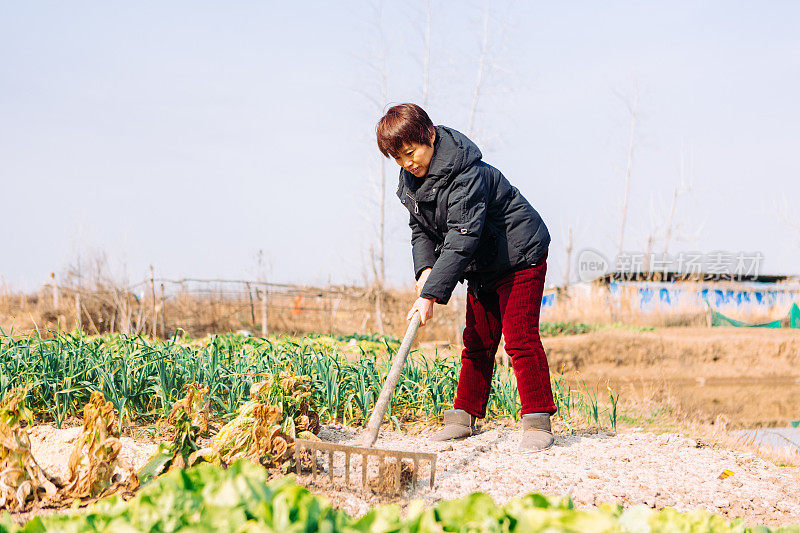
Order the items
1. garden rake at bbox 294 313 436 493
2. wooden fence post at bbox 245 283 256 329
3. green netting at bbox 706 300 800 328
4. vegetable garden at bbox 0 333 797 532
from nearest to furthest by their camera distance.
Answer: vegetable garden at bbox 0 333 797 532, garden rake at bbox 294 313 436 493, wooden fence post at bbox 245 283 256 329, green netting at bbox 706 300 800 328

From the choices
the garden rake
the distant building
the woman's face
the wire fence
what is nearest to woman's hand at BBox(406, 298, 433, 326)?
the garden rake

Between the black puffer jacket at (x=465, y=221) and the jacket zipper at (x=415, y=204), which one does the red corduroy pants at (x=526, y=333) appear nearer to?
the black puffer jacket at (x=465, y=221)

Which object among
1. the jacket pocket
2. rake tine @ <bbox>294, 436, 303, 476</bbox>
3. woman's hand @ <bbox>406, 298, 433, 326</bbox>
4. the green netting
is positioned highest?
the jacket pocket

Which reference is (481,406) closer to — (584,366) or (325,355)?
(325,355)

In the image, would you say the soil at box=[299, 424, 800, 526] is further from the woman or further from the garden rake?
the woman

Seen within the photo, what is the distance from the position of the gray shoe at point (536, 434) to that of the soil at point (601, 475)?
0.05m

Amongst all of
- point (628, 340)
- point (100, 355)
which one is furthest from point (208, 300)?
point (100, 355)

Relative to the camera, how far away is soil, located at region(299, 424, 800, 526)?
2523 millimetres

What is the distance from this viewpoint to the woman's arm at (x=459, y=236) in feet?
9.82

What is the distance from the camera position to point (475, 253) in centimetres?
330

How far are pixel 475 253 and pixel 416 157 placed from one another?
59 cm

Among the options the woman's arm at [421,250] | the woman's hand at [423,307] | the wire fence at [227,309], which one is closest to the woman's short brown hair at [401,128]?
the woman's arm at [421,250]

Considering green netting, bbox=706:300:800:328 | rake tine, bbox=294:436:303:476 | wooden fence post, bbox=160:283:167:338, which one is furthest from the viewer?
green netting, bbox=706:300:800:328

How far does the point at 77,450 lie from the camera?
226 centimetres
